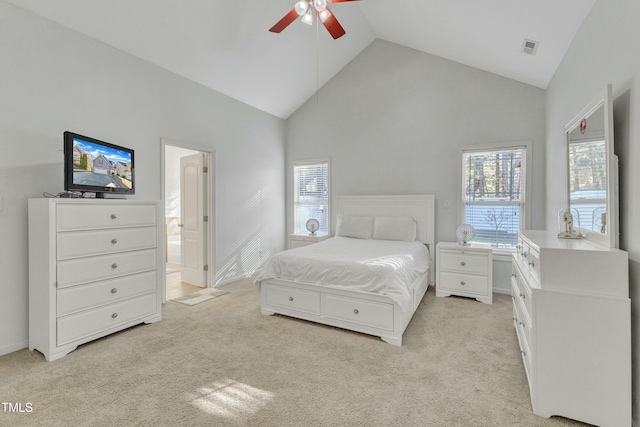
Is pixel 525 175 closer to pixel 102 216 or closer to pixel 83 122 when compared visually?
pixel 102 216

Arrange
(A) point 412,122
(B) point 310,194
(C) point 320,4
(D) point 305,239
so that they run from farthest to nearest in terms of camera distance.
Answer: (B) point 310,194
(D) point 305,239
(A) point 412,122
(C) point 320,4

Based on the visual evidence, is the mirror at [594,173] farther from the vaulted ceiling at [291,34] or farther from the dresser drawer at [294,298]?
the dresser drawer at [294,298]

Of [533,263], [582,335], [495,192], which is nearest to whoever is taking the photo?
[582,335]

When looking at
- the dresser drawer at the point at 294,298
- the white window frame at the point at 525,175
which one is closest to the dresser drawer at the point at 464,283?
the white window frame at the point at 525,175

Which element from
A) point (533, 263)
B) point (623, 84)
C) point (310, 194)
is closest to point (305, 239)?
point (310, 194)

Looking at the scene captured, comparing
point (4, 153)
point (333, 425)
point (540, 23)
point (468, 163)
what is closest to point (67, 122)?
point (4, 153)

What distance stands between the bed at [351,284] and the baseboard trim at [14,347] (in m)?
1.99

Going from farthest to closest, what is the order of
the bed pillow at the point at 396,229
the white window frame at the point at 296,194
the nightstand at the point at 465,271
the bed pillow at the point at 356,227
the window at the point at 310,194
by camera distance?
the window at the point at 310,194 < the white window frame at the point at 296,194 < the bed pillow at the point at 356,227 < the bed pillow at the point at 396,229 < the nightstand at the point at 465,271

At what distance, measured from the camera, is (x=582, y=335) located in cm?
162

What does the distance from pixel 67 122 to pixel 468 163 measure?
15.4ft

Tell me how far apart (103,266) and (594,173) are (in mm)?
3898

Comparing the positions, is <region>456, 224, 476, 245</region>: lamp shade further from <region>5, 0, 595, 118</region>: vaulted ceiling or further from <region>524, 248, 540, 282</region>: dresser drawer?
<region>5, 0, 595, 118</region>: vaulted ceiling

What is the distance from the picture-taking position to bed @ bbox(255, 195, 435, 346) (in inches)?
104

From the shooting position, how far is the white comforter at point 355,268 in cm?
265
